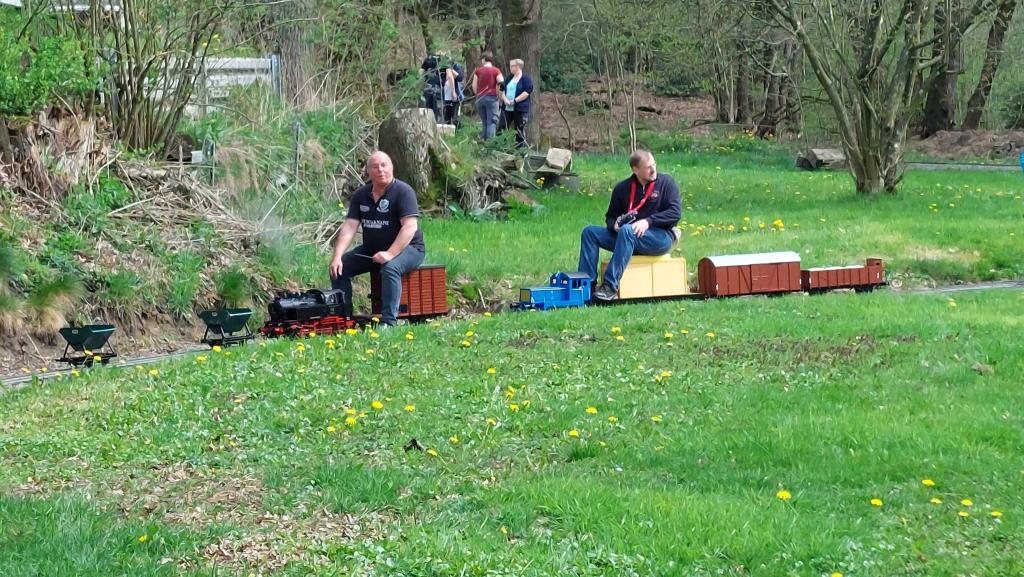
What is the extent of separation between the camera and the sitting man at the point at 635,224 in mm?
13359

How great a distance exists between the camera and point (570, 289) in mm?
13164

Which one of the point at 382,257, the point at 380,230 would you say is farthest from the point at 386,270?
the point at 380,230

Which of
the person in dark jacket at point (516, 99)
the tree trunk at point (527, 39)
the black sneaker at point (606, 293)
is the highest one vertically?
the tree trunk at point (527, 39)

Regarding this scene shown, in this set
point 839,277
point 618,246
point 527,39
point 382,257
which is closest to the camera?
point 382,257

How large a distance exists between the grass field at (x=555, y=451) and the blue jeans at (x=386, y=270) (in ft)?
3.46

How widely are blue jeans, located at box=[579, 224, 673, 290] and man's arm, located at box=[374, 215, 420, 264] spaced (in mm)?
2100

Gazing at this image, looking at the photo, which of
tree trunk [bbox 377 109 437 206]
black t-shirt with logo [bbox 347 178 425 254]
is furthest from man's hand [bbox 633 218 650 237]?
tree trunk [bbox 377 109 437 206]

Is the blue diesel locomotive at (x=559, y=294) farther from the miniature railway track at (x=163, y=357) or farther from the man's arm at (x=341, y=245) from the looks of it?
the miniature railway track at (x=163, y=357)

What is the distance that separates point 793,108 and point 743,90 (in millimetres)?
2636

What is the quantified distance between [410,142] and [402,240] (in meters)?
5.82

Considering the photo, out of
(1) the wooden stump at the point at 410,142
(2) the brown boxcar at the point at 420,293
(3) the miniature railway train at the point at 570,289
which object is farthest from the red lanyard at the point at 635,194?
(1) the wooden stump at the point at 410,142

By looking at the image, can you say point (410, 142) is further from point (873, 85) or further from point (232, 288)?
point (873, 85)

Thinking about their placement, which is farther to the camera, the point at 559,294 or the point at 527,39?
the point at 527,39

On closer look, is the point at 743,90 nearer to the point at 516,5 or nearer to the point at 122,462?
the point at 516,5
